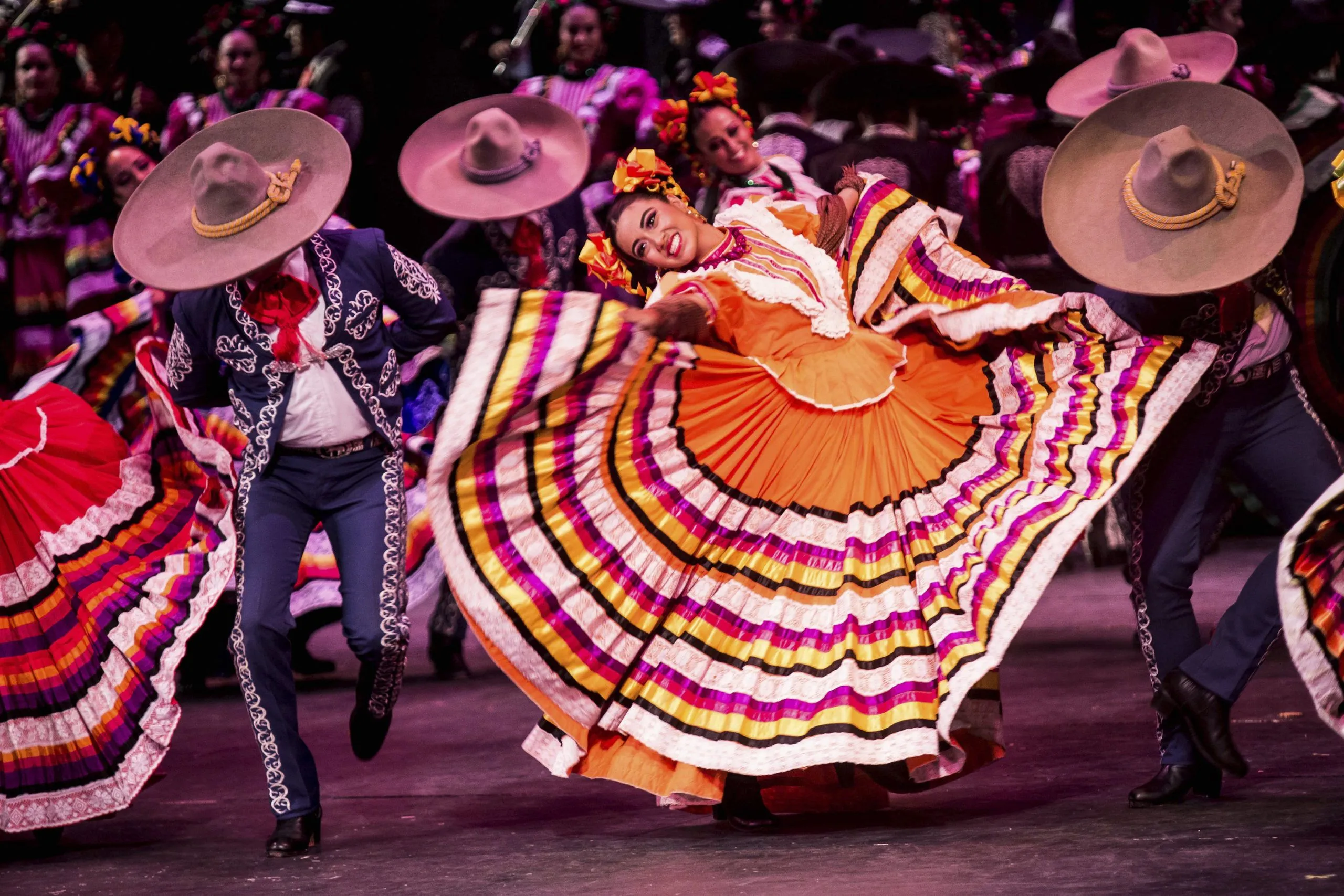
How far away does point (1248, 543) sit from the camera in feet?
25.9

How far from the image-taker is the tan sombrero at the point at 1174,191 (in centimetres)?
349

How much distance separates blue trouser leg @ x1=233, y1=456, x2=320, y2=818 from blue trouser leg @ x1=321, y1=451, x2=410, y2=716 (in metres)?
0.10

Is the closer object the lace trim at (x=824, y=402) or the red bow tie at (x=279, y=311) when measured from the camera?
the lace trim at (x=824, y=402)

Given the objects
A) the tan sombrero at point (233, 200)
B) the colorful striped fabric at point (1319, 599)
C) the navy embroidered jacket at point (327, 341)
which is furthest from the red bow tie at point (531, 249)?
the colorful striped fabric at point (1319, 599)

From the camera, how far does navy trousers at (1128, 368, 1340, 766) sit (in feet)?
11.8

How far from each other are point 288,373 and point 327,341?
0.11 metres

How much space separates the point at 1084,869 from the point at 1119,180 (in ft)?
4.70

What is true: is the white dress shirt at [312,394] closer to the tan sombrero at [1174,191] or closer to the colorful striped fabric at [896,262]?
the colorful striped fabric at [896,262]

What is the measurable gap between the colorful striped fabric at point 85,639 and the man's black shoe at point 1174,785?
217 cm

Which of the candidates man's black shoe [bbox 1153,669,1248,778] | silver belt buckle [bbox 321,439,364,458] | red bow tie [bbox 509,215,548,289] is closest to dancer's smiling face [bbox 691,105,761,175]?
red bow tie [bbox 509,215,548,289]

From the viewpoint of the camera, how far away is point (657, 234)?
13.2 ft

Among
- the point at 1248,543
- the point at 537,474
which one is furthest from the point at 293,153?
the point at 1248,543

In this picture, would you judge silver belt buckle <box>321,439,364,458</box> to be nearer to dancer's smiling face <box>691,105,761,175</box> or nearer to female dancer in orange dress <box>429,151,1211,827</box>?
female dancer in orange dress <box>429,151,1211,827</box>

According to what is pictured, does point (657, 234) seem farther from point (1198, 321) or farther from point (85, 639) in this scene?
point (85, 639)
